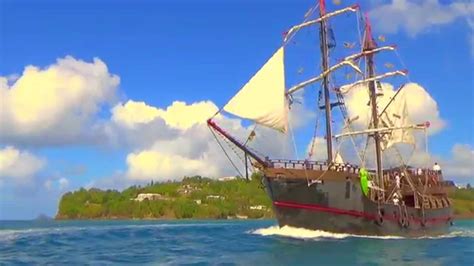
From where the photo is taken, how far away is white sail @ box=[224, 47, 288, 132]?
3909cm

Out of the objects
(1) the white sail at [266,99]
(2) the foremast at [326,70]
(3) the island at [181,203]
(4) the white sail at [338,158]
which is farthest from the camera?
(3) the island at [181,203]

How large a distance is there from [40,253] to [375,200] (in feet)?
66.6

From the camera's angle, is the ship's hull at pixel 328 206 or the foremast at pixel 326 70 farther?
the foremast at pixel 326 70

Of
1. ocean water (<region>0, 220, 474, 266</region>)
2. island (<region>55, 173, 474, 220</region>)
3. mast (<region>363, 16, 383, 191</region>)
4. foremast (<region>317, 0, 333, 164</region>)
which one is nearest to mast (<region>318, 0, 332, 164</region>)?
foremast (<region>317, 0, 333, 164</region>)

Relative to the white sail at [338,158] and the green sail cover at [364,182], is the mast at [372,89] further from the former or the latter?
the green sail cover at [364,182]

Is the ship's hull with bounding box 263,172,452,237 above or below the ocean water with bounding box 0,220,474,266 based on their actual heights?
above

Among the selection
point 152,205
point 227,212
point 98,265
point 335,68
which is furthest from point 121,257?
point 152,205

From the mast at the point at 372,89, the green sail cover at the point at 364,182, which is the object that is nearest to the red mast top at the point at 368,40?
the mast at the point at 372,89

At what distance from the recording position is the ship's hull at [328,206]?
35.9 m

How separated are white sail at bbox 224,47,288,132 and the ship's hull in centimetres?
418

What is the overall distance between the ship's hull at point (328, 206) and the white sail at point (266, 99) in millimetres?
4183

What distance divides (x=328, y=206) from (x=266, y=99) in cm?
819

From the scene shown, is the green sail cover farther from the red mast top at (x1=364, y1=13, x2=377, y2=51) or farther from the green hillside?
the green hillside

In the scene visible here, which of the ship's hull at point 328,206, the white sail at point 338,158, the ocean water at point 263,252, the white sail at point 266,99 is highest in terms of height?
the white sail at point 266,99
